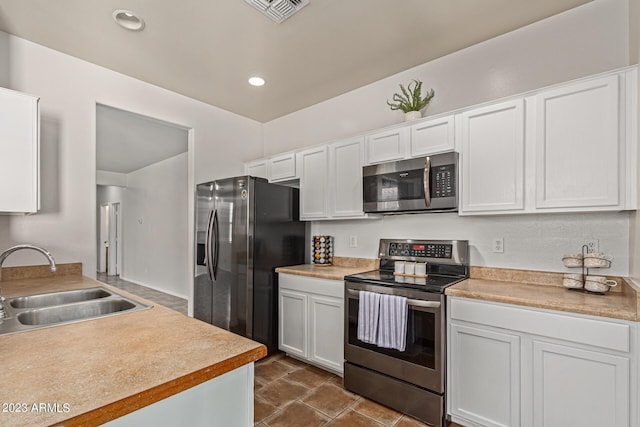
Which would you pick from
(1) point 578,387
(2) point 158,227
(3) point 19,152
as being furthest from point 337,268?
(2) point 158,227

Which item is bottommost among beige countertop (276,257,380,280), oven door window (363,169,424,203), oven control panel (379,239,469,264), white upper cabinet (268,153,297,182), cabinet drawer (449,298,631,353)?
cabinet drawer (449,298,631,353)

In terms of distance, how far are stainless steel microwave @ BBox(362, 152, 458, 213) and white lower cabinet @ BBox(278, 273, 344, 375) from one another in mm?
789

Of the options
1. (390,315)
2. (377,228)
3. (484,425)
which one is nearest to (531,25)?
(377,228)

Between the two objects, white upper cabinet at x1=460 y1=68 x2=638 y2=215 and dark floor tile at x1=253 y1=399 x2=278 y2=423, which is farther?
dark floor tile at x1=253 y1=399 x2=278 y2=423

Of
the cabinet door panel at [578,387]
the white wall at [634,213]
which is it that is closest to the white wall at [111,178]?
the cabinet door panel at [578,387]

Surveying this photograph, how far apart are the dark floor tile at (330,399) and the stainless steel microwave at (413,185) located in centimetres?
147

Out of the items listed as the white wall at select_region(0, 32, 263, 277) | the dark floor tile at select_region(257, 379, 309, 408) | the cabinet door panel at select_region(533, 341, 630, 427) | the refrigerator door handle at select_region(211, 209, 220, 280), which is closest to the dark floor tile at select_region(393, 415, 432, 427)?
the cabinet door panel at select_region(533, 341, 630, 427)

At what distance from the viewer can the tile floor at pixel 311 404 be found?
209 cm

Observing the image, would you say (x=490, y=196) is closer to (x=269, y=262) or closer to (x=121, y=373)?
(x=269, y=262)

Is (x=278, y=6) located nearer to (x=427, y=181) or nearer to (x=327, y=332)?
(x=427, y=181)

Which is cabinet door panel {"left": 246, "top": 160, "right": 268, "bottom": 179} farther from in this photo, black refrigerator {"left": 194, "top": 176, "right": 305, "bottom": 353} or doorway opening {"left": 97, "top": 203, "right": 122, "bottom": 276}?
doorway opening {"left": 97, "top": 203, "right": 122, "bottom": 276}

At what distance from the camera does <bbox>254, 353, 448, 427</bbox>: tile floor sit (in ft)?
6.86

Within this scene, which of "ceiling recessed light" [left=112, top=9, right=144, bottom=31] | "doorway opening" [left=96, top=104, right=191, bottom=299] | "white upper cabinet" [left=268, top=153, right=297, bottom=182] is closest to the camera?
"ceiling recessed light" [left=112, top=9, right=144, bottom=31]

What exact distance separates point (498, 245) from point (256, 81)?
2.62 m
